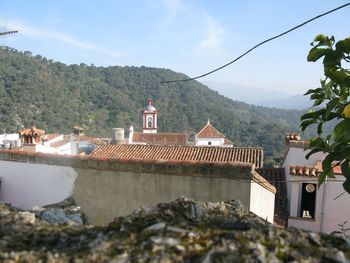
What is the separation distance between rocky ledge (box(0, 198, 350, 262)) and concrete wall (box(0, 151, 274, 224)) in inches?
110

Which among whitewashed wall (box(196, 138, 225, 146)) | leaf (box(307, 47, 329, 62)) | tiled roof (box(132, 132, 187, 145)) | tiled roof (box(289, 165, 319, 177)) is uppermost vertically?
leaf (box(307, 47, 329, 62))

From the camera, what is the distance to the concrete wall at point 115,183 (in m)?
5.41

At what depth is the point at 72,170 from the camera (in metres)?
6.22

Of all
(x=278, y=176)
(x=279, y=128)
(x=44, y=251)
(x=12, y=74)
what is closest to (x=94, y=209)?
(x=44, y=251)

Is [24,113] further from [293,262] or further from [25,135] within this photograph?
[293,262]

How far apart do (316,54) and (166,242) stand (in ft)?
7.05

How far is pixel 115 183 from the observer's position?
5.92 m

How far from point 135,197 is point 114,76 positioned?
411 feet

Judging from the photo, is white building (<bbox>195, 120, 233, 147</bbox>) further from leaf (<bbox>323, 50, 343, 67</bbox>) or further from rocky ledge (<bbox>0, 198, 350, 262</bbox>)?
rocky ledge (<bbox>0, 198, 350, 262</bbox>)

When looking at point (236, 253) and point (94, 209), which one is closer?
point (236, 253)

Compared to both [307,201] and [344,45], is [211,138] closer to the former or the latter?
[307,201]

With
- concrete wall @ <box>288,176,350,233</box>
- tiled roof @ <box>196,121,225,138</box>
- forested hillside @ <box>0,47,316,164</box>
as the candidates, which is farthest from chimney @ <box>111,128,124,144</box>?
forested hillside @ <box>0,47,316,164</box>

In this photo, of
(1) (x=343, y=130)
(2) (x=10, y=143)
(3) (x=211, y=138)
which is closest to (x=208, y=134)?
(3) (x=211, y=138)

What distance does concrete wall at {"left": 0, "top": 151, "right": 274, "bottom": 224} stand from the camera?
5414 mm
